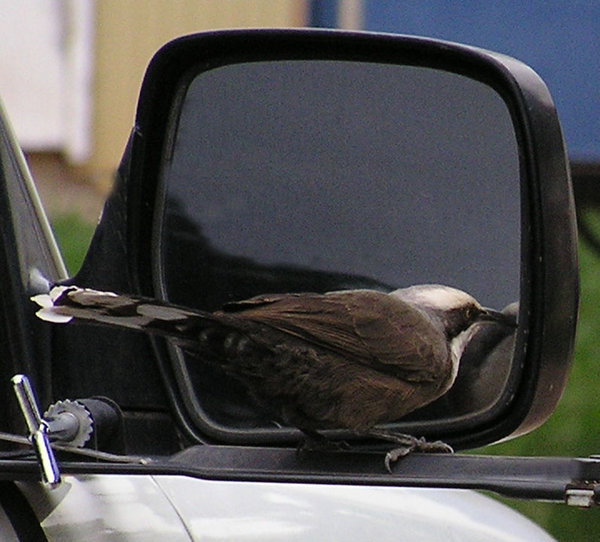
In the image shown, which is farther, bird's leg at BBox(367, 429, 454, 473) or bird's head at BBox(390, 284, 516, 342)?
bird's head at BBox(390, 284, 516, 342)

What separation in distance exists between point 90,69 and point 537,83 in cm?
975

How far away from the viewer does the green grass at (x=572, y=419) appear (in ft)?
20.8

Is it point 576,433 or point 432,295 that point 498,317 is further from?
point 576,433

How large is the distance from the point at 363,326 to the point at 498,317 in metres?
0.24

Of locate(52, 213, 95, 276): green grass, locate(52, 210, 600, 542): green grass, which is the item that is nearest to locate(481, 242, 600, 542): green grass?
locate(52, 210, 600, 542): green grass

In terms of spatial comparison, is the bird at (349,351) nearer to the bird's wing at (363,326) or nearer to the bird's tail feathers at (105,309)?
the bird's wing at (363,326)

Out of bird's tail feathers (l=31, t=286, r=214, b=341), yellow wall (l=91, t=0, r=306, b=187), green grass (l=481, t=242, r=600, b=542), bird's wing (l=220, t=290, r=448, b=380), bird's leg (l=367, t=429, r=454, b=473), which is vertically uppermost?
bird's tail feathers (l=31, t=286, r=214, b=341)

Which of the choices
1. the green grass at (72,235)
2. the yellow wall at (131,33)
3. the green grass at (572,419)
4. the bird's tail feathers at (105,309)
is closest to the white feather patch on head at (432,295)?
the bird's tail feathers at (105,309)

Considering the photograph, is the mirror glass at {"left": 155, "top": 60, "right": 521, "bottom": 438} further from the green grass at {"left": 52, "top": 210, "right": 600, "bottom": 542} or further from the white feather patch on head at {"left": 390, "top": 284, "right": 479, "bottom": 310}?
the green grass at {"left": 52, "top": 210, "right": 600, "bottom": 542}

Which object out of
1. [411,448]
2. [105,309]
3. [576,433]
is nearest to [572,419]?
[576,433]

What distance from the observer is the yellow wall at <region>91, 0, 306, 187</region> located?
11477mm

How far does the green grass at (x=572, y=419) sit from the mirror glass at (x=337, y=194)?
12.2ft

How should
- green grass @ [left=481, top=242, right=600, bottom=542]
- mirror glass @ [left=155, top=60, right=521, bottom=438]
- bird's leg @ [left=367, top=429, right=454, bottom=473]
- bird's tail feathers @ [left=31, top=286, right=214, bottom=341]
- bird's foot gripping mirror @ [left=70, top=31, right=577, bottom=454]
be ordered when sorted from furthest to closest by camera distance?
green grass @ [left=481, top=242, right=600, bottom=542] < mirror glass @ [left=155, top=60, right=521, bottom=438] < bird's foot gripping mirror @ [left=70, top=31, right=577, bottom=454] < bird's leg @ [left=367, top=429, right=454, bottom=473] < bird's tail feathers @ [left=31, top=286, right=214, bottom=341]

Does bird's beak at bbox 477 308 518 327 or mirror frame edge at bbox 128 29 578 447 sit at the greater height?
mirror frame edge at bbox 128 29 578 447
